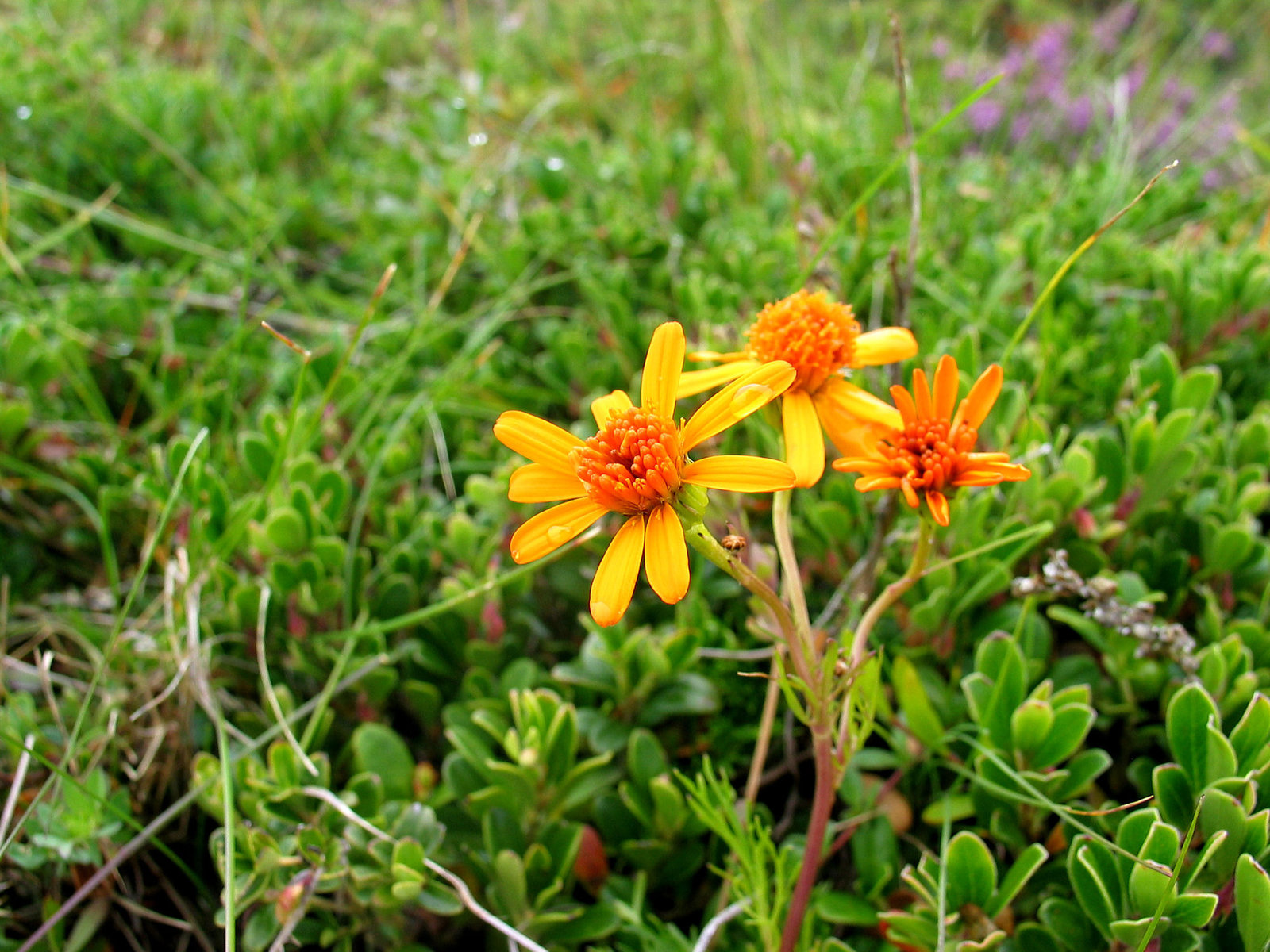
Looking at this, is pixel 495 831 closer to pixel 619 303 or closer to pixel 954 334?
pixel 619 303

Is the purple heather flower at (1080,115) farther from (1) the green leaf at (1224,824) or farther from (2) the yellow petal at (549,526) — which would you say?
(2) the yellow petal at (549,526)

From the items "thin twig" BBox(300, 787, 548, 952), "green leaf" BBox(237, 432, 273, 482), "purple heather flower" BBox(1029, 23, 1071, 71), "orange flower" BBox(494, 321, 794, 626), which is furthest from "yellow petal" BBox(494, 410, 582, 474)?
"purple heather flower" BBox(1029, 23, 1071, 71)

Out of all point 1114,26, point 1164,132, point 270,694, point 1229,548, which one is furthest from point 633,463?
point 1114,26

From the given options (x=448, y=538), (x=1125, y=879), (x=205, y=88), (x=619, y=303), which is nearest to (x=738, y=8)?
(x=205, y=88)

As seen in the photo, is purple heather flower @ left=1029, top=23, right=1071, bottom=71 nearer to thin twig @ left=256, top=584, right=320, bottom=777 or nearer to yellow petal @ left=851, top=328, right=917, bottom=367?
yellow petal @ left=851, top=328, right=917, bottom=367

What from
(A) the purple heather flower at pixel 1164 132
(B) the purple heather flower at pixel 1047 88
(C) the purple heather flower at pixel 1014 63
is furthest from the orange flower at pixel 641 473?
(C) the purple heather flower at pixel 1014 63
